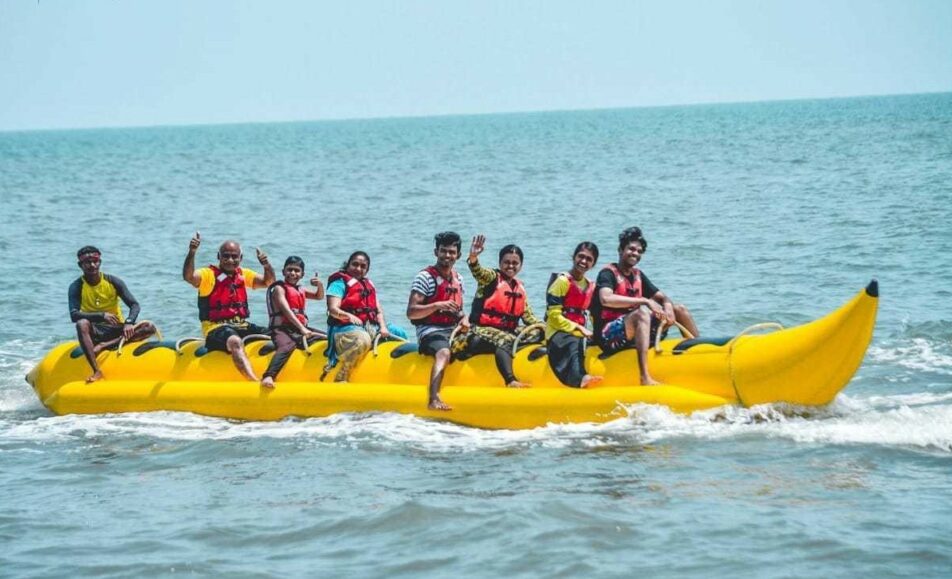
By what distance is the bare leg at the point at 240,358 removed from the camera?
10.0 metres

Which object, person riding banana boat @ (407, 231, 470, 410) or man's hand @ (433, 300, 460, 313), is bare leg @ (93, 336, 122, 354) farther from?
man's hand @ (433, 300, 460, 313)

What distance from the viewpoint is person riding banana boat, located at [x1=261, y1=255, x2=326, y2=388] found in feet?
32.6

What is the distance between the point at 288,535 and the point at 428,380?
2591mm

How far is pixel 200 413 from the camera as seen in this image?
9953mm

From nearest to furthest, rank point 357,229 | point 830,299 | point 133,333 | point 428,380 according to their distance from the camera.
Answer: point 428,380, point 133,333, point 830,299, point 357,229

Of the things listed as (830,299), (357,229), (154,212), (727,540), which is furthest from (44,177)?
(727,540)

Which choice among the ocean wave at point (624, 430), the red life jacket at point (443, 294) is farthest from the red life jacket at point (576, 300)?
the ocean wave at point (624, 430)

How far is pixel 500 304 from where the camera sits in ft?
30.6

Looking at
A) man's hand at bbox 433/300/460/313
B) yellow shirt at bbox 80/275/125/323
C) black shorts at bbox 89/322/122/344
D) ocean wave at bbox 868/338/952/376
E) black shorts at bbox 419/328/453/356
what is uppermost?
man's hand at bbox 433/300/460/313

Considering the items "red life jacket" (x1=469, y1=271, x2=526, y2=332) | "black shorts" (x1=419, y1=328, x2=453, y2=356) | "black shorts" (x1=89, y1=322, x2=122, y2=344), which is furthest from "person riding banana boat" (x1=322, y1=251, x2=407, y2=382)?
"black shorts" (x1=89, y1=322, x2=122, y2=344)

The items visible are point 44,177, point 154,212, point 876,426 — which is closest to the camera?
point 876,426

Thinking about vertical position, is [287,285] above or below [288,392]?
above

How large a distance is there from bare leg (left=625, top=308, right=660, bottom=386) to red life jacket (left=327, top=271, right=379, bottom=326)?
6.82 feet

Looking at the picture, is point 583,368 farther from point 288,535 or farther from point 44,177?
point 44,177
